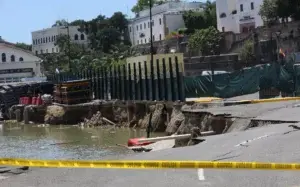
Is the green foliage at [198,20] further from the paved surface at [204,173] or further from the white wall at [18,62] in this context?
the paved surface at [204,173]

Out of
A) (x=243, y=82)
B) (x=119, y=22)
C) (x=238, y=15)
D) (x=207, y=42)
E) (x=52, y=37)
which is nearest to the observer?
(x=243, y=82)

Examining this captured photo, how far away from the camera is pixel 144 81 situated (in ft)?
133

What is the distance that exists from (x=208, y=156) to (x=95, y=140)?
750 inches

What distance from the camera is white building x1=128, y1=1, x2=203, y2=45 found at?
4979 inches

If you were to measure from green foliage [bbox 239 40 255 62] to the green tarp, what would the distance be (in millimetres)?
42052

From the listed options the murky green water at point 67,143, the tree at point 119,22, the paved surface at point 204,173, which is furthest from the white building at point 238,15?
the paved surface at point 204,173

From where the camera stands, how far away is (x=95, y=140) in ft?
103

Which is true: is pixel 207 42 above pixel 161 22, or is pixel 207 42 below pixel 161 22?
below

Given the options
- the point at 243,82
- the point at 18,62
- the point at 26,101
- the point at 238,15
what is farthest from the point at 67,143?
the point at 18,62

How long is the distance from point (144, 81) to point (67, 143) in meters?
11.1

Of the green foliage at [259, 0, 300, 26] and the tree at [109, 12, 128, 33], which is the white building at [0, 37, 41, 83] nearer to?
the tree at [109, 12, 128, 33]

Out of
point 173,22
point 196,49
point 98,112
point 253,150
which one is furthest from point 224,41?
point 253,150

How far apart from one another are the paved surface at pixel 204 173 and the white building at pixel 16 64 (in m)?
106

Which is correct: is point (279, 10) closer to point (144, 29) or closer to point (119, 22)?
point (144, 29)
